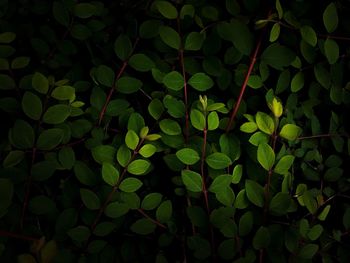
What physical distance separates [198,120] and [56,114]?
397 mm

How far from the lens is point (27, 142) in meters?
0.88

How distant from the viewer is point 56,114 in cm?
91

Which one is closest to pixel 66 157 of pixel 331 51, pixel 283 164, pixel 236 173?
pixel 236 173

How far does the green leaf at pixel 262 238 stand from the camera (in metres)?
0.89

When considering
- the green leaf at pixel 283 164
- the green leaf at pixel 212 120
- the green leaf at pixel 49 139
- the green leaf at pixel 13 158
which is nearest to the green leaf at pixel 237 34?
the green leaf at pixel 212 120

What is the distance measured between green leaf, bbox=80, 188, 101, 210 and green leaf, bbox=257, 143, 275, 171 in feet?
1.52

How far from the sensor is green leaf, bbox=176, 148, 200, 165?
0.92m

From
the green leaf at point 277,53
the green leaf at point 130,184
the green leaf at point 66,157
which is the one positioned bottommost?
the green leaf at point 130,184

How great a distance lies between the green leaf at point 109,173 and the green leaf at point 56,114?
0.59ft

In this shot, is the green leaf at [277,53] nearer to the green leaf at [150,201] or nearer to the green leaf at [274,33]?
the green leaf at [274,33]

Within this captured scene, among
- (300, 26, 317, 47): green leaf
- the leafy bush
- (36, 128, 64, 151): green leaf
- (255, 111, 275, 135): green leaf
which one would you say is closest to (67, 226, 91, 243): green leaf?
the leafy bush

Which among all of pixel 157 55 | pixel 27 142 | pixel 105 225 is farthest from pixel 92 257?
pixel 157 55

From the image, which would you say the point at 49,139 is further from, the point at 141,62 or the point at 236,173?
the point at 236,173

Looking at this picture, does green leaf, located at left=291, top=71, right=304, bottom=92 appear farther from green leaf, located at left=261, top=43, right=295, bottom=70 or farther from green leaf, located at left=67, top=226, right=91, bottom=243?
green leaf, located at left=67, top=226, right=91, bottom=243
